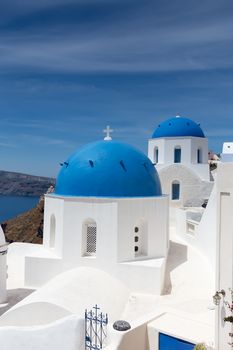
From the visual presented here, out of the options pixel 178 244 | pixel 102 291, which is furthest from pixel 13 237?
pixel 102 291

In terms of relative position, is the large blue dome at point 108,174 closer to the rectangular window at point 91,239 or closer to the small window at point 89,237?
the small window at point 89,237

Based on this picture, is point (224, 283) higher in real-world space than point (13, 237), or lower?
higher

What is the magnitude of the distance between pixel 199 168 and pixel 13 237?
22.9m

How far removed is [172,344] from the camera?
7.36 m

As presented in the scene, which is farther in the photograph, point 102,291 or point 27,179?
point 27,179

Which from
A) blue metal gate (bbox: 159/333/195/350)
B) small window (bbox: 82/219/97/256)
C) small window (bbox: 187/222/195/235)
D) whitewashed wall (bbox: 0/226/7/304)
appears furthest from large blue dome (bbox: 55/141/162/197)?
blue metal gate (bbox: 159/333/195/350)

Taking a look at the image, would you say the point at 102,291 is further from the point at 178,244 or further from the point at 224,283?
the point at 178,244

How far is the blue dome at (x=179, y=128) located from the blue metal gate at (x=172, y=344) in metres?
15.9

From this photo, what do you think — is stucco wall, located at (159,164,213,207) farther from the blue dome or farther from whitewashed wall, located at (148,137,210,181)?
the blue dome

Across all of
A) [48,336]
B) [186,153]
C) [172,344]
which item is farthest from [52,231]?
[186,153]

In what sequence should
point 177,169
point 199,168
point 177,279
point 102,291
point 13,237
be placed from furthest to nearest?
point 13,237, point 199,168, point 177,169, point 177,279, point 102,291

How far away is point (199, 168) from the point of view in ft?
71.5

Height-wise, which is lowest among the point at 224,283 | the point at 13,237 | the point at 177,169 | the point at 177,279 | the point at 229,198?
the point at 13,237

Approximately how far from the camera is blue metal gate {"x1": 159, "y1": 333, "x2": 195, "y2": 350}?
7.20 metres
